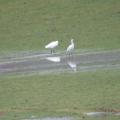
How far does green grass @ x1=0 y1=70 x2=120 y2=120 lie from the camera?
656 inches

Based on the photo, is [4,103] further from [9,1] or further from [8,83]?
[9,1]

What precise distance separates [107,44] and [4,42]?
4537 mm

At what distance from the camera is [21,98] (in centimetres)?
1845

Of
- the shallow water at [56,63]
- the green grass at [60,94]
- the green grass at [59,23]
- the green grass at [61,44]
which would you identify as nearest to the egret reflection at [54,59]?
the shallow water at [56,63]

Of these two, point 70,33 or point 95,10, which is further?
point 95,10

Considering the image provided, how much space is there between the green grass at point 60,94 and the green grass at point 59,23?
668 centimetres

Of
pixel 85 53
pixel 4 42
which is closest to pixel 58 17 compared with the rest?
pixel 4 42

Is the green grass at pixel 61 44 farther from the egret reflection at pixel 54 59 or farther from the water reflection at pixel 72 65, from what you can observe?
the egret reflection at pixel 54 59

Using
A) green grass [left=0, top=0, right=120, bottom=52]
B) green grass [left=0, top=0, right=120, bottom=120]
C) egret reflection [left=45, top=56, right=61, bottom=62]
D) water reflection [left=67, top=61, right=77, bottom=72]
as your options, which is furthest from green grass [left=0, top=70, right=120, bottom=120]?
green grass [left=0, top=0, right=120, bottom=52]

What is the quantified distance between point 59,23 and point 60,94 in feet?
46.8

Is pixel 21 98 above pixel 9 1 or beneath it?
beneath

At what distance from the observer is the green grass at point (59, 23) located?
29.1 meters

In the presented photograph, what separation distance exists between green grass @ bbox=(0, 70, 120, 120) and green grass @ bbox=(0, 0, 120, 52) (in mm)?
6680

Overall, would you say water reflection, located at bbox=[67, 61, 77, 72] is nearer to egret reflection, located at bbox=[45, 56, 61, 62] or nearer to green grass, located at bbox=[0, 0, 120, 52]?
egret reflection, located at bbox=[45, 56, 61, 62]
